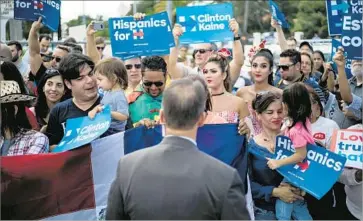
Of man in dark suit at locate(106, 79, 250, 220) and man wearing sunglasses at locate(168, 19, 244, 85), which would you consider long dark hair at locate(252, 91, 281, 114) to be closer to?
man wearing sunglasses at locate(168, 19, 244, 85)

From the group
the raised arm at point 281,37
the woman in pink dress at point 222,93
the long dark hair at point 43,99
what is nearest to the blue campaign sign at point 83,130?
the woman in pink dress at point 222,93

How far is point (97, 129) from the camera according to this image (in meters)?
4.20

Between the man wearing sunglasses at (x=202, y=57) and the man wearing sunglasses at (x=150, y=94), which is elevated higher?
the man wearing sunglasses at (x=202, y=57)

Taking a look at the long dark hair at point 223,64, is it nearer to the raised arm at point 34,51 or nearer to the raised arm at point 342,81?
the raised arm at point 342,81

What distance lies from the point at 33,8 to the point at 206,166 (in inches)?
203

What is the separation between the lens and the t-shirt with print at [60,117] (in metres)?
4.58

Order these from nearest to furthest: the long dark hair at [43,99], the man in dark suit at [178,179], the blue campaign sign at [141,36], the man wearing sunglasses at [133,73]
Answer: the man in dark suit at [178,179] → the long dark hair at [43,99] → the man wearing sunglasses at [133,73] → the blue campaign sign at [141,36]

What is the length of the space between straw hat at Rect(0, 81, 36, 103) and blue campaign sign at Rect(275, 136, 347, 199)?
1.87m

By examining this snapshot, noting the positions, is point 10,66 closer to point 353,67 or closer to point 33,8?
point 33,8

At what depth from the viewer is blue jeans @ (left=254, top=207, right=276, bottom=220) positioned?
4.46 meters

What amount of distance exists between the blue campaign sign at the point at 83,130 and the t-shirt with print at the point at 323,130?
1.94 m

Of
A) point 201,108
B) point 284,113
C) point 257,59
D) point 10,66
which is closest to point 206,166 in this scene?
point 201,108

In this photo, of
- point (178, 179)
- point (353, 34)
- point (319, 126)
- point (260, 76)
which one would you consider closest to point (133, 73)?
point (260, 76)

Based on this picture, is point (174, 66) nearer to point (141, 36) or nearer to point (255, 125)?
point (141, 36)
